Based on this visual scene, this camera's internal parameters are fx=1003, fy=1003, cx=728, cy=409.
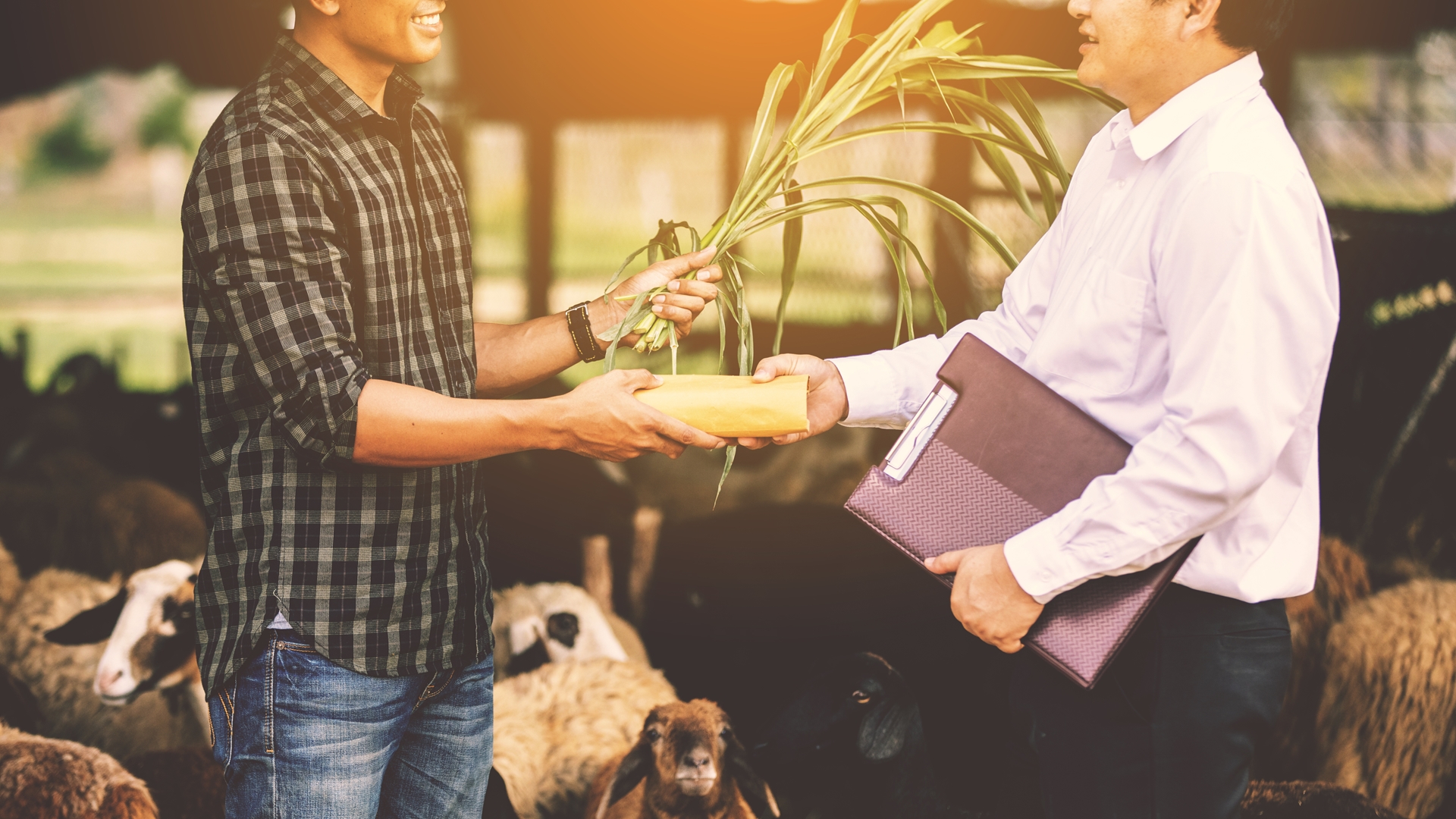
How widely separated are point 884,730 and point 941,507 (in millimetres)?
1196

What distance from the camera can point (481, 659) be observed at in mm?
1796

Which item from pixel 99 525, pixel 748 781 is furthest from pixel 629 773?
pixel 99 525

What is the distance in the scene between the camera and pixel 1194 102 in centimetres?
145

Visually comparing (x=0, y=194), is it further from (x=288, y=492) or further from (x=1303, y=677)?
(x=1303, y=677)

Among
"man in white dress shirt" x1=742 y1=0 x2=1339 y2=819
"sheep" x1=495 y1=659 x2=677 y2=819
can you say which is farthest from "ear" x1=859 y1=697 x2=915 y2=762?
"man in white dress shirt" x1=742 y1=0 x2=1339 y2=819

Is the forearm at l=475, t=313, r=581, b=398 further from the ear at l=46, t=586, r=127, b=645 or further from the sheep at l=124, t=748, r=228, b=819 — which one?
the ear at l=46, t=586, r=127, b=645

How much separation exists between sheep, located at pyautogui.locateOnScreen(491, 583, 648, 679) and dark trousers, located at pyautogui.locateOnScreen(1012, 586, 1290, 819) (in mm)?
2051

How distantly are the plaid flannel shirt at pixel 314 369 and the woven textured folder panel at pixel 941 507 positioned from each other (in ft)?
2.32

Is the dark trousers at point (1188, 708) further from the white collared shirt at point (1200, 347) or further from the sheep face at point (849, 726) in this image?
the sheep face at point (849, 726)

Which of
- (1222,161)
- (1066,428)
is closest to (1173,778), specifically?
(1066,428)

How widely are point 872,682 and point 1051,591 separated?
126 centimetres

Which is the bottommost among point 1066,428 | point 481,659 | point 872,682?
point 872,682

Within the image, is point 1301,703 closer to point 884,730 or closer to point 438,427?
point 884,730

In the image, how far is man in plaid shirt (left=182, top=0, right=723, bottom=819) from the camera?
1414mm
